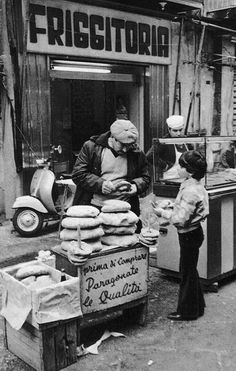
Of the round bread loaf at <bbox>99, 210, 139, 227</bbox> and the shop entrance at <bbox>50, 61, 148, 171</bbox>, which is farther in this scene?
the shop entrance at <bbox>50, 61, 148, 171</bbox>

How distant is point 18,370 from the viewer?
147 inches

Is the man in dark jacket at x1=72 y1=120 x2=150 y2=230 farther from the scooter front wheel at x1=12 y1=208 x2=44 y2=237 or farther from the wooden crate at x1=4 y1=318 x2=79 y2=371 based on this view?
the scooter front wheel at x1=12 y1=208 x2=44 y2=237

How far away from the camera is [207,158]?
535 cm

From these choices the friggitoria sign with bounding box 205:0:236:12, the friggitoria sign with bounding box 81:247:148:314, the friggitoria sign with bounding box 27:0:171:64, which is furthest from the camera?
the friggitoria sign with bounding box 205:0:236:12

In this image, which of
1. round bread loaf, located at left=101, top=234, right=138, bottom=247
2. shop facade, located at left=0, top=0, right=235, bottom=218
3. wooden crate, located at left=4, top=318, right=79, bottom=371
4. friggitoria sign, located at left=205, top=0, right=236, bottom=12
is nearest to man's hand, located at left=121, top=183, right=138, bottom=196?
round bread loaf, located at left=101, top=234, right=138, bottom=247

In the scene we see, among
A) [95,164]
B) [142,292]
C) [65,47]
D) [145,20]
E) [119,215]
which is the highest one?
[145,20]

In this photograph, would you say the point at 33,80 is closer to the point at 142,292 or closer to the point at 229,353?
the point at 142,292

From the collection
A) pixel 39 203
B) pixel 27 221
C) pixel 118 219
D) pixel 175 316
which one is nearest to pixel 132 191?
pixel 118 219

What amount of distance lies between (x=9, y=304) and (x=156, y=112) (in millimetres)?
7351

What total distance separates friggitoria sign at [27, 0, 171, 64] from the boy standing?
4.66 metres

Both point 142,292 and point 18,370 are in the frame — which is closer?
point 18,370

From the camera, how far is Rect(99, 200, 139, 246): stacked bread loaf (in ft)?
14.0

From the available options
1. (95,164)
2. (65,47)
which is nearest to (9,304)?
(95,164)

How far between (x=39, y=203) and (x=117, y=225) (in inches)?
128
